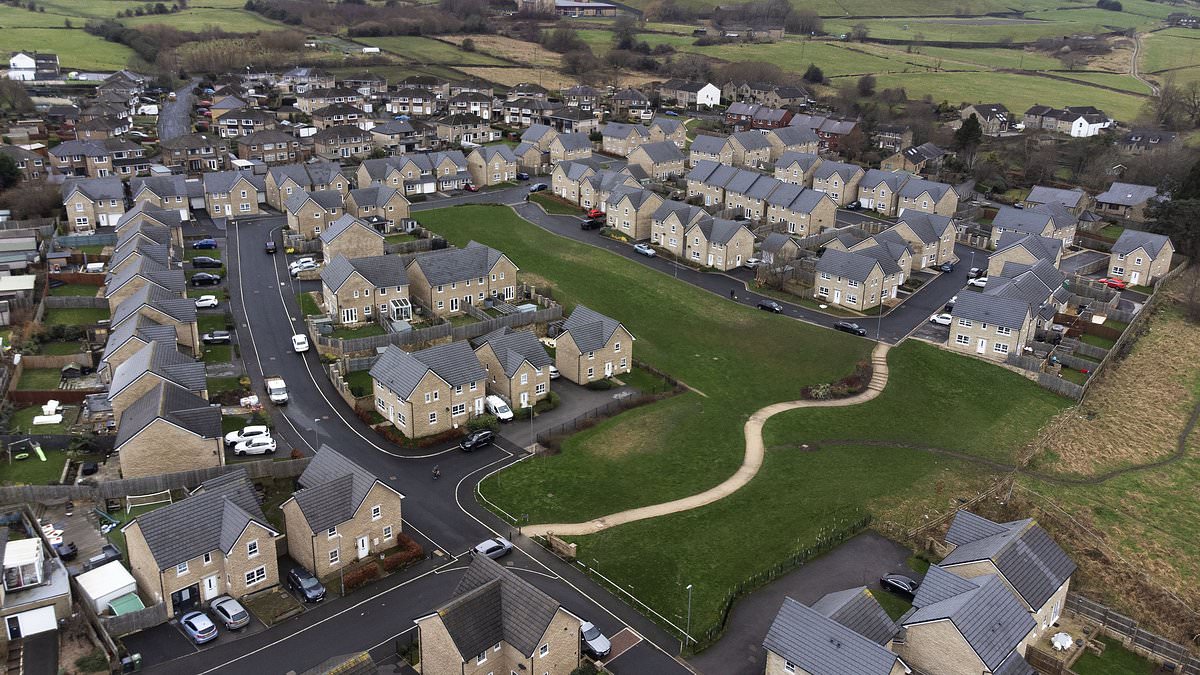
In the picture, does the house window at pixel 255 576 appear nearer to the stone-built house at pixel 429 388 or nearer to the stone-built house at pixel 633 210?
the stone-built house at pixel 429 388

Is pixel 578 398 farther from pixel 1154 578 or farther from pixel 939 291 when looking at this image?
pixel 939 291

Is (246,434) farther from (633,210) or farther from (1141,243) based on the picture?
(1141,243)

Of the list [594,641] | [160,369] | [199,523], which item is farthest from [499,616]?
[160,369]

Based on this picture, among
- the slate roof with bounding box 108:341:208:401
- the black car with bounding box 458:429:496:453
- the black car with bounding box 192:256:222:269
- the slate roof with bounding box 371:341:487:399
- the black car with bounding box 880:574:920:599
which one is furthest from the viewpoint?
the black car with bounding box 192:256:222:269

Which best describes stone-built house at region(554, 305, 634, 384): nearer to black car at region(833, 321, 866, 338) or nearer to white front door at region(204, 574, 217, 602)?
black car at region(833, 321, 866, 338)

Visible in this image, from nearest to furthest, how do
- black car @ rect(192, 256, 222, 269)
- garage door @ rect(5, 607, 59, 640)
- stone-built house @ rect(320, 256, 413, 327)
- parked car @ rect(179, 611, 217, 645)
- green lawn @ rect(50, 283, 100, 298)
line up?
garage door @ rect(5, 607, 59, 640), parked car @ rect(179, 611, 217, 645), stone-built house @ rect(320, 256, 413, 327), green lawn @ rect(50, 283, 100, 298), black car @ rect(192, 256, 222, 269)

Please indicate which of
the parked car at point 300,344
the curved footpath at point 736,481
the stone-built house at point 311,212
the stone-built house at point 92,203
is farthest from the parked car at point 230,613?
the stone-built house at point 92,203

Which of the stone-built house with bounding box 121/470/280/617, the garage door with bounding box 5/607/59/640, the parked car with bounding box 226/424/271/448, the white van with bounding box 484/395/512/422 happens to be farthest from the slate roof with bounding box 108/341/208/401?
the white van with bounding box 484/395/512/422

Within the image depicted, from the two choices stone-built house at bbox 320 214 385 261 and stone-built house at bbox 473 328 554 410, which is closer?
stone-built house at bbox 473 328 554 410
